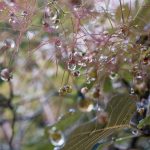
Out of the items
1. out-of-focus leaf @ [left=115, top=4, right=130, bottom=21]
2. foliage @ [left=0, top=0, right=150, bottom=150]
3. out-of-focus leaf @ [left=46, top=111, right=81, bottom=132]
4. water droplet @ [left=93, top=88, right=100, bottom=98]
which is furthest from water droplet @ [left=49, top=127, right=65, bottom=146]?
out-of-focus leaf @ [left=115, top=4, right=130, bottom=21]

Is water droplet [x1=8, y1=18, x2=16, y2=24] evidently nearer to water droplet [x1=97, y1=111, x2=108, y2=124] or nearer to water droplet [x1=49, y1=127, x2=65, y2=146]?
water droplet [x1=97, y1=111, x2=108, y2=124]

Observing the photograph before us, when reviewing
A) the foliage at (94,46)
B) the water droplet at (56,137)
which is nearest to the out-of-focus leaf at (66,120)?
the water droplet at (56,137)

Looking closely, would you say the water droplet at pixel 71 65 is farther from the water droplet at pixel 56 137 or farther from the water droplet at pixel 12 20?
the water droplet at pixel 56 137

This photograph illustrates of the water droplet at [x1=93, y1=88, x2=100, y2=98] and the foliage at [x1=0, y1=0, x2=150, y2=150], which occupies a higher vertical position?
the foliage at [x1=0, y1=0, x2=150, y2=150]

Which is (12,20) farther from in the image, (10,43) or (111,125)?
(111,125)

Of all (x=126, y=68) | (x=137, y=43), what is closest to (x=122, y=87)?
(x=126, y=68)

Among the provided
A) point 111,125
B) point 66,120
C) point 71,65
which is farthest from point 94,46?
point 66,120
